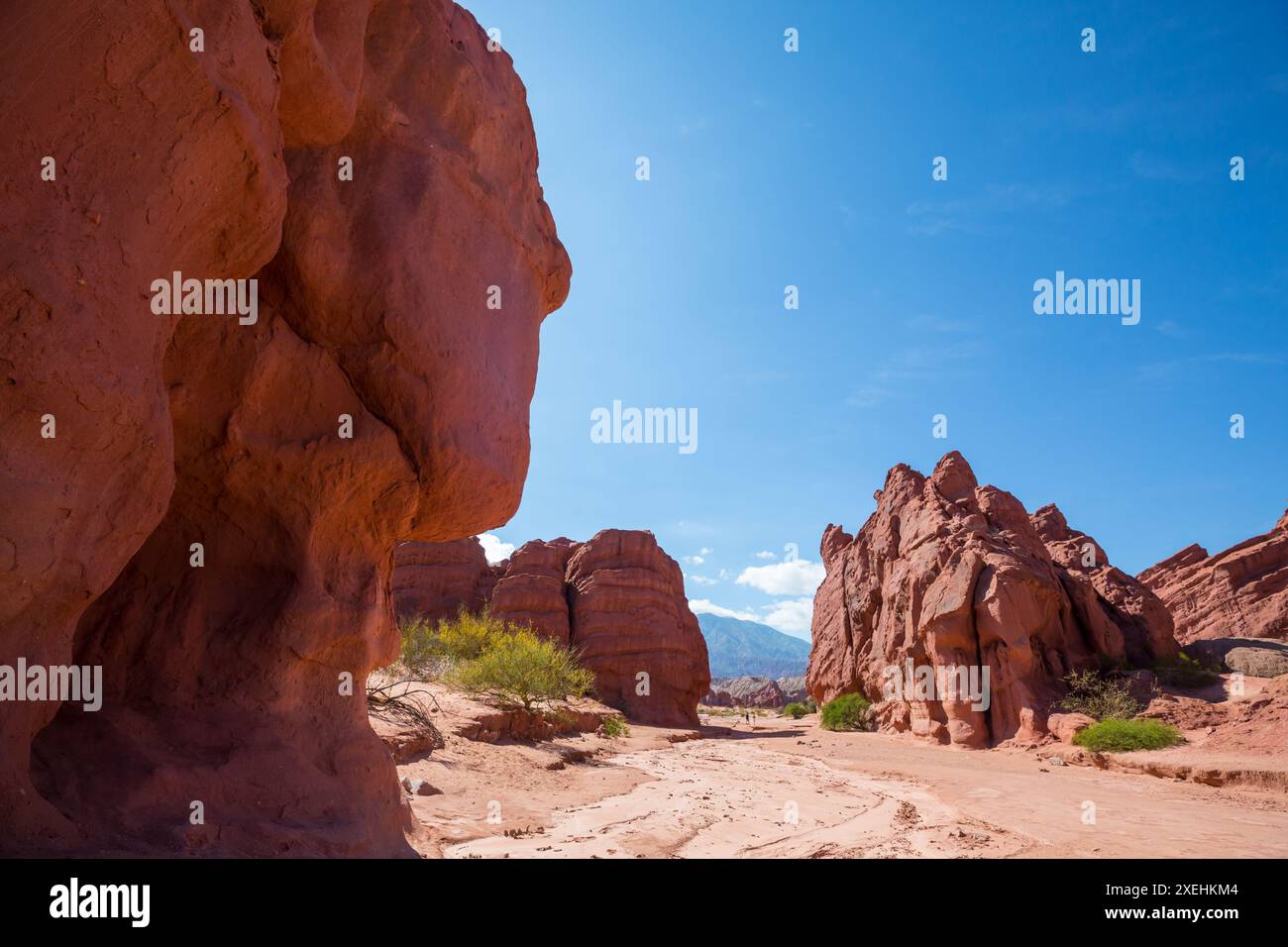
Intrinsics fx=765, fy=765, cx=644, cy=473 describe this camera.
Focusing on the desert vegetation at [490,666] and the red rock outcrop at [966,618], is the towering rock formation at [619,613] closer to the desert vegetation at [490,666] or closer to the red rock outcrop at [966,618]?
the red rock outcrop at [966,618]

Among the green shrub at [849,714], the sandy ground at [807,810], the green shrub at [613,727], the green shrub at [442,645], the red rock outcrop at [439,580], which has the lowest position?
the green shrub at [849,714]

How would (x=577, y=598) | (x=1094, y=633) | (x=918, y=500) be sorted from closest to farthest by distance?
(x=1094, y=633) < (x=918, y=500) < (x=577, y=598)

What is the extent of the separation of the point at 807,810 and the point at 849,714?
1031 inches

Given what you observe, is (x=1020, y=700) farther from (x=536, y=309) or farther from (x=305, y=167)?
(x=305, y=167)

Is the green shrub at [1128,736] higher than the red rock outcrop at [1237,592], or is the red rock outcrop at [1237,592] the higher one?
the red rock outcrop at [1237,592]

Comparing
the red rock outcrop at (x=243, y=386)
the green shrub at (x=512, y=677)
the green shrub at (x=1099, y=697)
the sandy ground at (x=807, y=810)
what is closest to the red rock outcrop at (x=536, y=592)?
the green shrub at (x=512, y=677)

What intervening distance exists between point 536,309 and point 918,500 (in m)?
31.1

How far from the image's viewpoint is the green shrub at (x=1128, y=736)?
57.5 ft

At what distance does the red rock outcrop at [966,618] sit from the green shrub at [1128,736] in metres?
3.67

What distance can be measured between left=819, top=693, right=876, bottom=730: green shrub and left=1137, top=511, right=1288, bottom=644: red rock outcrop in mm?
16860

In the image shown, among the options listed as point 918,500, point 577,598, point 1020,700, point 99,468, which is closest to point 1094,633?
point 1020,700

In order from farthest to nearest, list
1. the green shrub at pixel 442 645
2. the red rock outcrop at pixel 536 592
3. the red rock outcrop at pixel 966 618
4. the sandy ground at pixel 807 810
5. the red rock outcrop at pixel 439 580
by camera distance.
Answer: the red rock outcrop at pixel 439 580, the red rock outcrop at pixel 536 592, the red rock outcrop at pixel 966 618, the green shrub at pixel 442 645, the sandy ground at pixel 807 810

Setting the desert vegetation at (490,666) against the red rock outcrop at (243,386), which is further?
the desert vegetation at (490,666)
